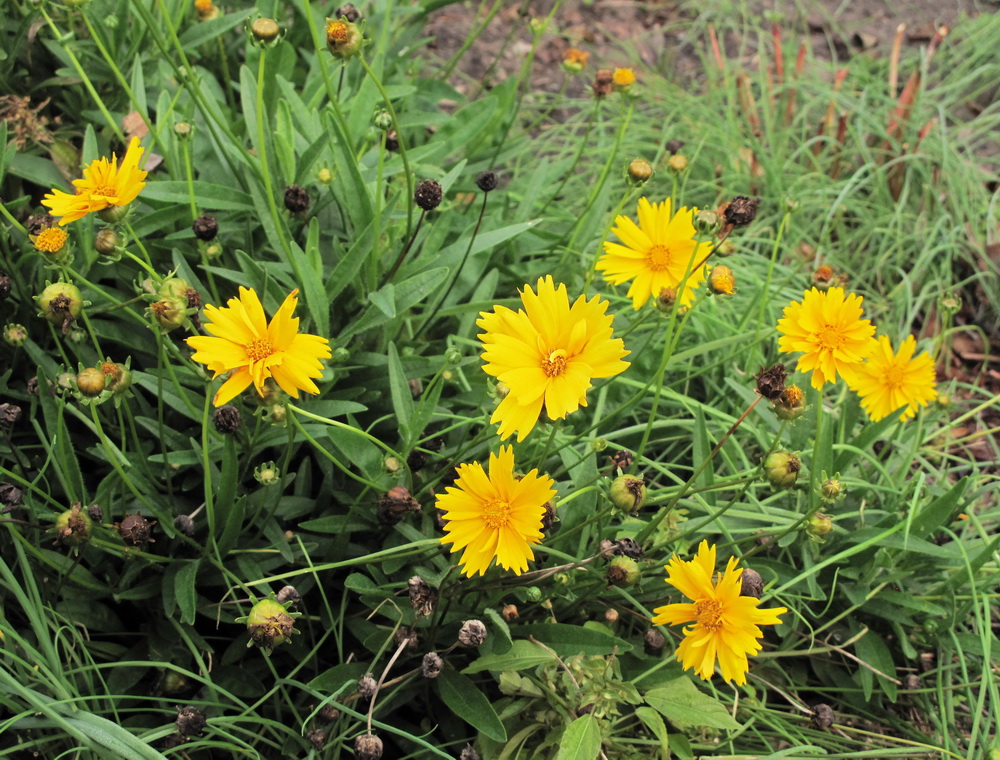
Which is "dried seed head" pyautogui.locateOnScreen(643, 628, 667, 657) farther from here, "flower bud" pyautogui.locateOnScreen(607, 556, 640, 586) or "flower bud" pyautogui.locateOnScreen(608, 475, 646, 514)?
"flower bud" pyautogui.locateOnScreen(608, 475, 646, 514)

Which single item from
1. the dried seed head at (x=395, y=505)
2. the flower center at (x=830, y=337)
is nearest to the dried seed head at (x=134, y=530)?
the dried seed head at (x=395, y=505)

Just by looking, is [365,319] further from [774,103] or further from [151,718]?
[774,103]

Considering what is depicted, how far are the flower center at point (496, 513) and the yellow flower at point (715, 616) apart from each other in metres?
0.23

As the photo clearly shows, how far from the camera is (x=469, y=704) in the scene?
1.40 meters

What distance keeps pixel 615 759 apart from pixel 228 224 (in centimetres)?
120

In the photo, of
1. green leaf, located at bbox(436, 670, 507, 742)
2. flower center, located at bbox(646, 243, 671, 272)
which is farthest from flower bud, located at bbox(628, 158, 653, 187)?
green leaf, located at bbox(436, 670, 507, 742)

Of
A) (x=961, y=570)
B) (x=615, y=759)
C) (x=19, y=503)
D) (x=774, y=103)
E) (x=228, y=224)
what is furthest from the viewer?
(x=774, y=103)

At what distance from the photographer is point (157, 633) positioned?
1.50 m

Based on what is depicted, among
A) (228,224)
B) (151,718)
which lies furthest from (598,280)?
(151,718)

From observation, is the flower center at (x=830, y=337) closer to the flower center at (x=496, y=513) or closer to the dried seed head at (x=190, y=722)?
the flower center at (x=496, y=513)

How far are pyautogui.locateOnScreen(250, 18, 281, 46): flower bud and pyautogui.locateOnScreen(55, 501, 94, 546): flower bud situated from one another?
0.71m

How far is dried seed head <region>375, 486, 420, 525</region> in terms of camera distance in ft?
4.50

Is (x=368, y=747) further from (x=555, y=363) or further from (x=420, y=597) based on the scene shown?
(x=555, y=363)

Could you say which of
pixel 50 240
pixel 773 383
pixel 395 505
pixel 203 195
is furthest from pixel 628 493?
pixel 203 195
